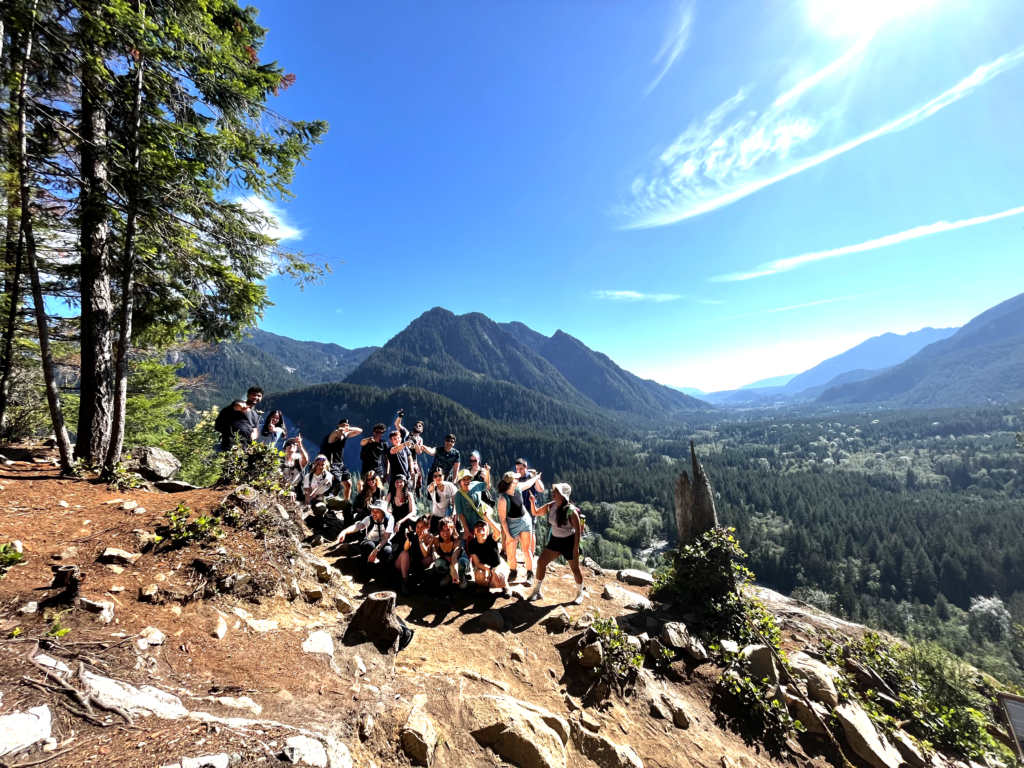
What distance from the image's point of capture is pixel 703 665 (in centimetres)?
621

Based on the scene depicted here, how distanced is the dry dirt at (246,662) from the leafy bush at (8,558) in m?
0.11

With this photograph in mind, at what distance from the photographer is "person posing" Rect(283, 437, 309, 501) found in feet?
29.8

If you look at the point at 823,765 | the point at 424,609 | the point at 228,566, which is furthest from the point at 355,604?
the point at 823,765

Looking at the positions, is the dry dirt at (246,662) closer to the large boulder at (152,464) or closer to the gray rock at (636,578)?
the large boulder at (152,464)

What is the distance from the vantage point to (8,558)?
12.2 feet

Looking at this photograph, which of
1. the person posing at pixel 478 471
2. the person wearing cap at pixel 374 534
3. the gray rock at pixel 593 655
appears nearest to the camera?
the gray rock at pixel 593 655

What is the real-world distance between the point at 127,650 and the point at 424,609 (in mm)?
3978

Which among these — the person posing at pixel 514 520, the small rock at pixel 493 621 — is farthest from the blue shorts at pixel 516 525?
the small rock at pixel 493 621

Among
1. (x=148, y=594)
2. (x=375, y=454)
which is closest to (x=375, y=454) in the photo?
(x=375, y=454)

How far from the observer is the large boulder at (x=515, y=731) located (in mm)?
3754

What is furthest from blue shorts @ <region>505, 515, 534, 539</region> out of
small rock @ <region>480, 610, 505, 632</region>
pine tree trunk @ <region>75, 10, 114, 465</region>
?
pine tree trunk @ <region>75, 10, 114, 465</region>

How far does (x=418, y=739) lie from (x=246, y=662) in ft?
6.24

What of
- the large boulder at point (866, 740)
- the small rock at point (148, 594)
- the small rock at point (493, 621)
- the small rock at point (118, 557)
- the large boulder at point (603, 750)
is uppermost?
the small rock at point (118, 557)

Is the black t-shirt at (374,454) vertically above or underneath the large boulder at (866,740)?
above
